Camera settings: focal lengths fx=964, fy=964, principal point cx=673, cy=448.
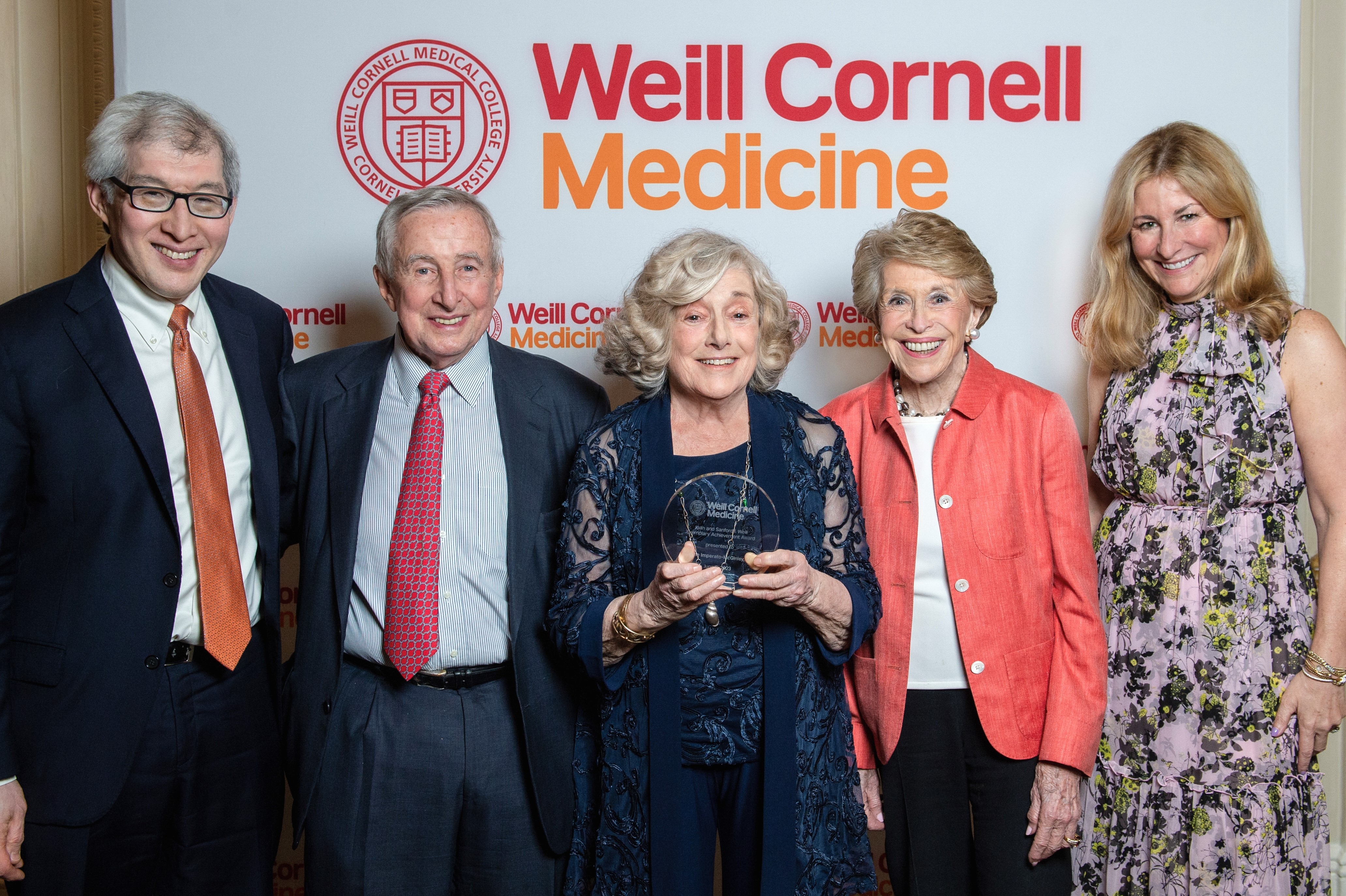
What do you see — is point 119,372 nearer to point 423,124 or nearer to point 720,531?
point 720,531

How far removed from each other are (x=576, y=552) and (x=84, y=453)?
2.95 ft

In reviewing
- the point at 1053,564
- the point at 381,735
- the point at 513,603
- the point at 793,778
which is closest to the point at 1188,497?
the point at 1053,564

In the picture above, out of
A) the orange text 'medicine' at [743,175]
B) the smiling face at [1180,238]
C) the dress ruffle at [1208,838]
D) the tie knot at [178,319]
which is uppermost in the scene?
the orange text 'medicine' at [743,175]

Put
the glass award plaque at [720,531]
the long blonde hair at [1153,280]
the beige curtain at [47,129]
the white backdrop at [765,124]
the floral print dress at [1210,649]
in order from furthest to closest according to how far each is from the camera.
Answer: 1. the beige curtain at [47,129]
2. the white backdrop at [765,124]
3. the long blonde hair at [1153,280]
4. the floral print dress at [1210,649]
5. the glass award plaque at [720,531]

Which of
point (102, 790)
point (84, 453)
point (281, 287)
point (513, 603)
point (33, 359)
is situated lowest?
point (102, 790)

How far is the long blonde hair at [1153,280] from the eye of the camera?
2047 mm

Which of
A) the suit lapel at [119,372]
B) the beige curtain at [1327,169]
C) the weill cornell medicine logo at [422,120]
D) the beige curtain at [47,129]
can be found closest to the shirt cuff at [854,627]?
the suit lapel at [119,372]

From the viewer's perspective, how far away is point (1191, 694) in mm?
1941

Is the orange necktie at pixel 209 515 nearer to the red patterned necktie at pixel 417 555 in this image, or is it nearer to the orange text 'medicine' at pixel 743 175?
the red patterned necktie at pixel 417 555

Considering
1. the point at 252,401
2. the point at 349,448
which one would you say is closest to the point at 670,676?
the point at 349,448

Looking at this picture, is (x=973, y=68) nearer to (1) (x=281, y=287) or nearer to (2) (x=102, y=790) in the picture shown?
(1) (x=281, y=287)

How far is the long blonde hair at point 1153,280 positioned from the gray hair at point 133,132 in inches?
76.5

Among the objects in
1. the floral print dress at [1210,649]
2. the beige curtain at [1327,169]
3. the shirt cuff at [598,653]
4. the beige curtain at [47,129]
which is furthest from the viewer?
the beige curtain at [1327,169]

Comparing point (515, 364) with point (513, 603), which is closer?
point (513, 603)
